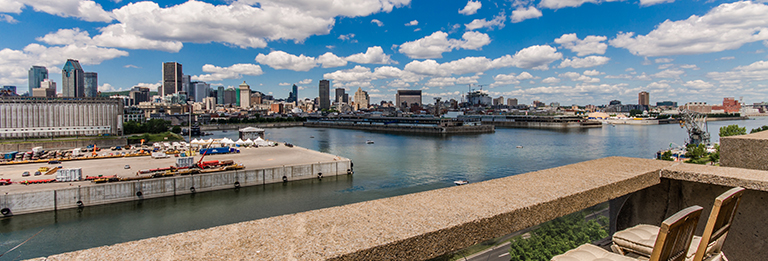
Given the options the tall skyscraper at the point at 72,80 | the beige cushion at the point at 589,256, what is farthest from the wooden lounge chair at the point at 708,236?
the tall skyscraper at the point at 72,80

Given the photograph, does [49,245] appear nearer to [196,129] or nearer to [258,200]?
[258,200]

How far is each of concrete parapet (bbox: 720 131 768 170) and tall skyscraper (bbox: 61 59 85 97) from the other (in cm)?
18975

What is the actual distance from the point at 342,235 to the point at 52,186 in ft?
83.6

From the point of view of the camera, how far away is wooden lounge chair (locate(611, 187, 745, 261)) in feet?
5.62

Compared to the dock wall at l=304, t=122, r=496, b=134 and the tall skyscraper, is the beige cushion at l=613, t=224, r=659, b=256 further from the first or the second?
the tall skyscraper

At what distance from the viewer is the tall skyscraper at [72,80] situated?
145 meters

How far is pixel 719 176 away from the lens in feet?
9.96

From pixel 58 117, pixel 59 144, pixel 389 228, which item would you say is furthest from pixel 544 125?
pixel 389 228

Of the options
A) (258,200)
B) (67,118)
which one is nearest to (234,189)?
(258,200)

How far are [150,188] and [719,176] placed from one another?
24356 millimetres

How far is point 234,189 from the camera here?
Answer: 23562 millimetres

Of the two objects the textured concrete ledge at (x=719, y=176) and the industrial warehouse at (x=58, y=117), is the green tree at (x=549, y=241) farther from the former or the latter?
the industrial warehouse at (x=58, y=117)

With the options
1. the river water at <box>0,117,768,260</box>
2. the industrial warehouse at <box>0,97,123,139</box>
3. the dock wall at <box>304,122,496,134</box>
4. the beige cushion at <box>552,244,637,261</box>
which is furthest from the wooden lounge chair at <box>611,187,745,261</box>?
the dock wall at <box>304,122,496,134</box>

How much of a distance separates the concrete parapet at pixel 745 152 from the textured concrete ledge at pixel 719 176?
3.54 ft
